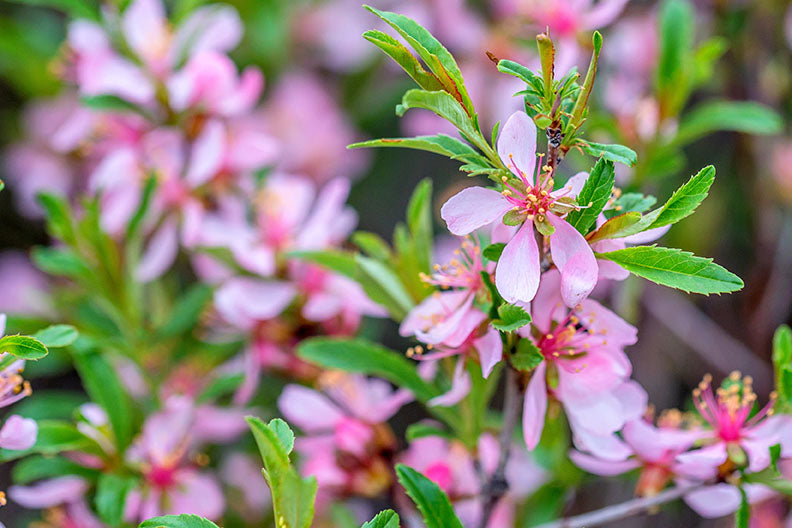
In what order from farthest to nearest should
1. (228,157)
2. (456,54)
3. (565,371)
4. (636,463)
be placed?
(456,54) < (228,157) < (636,463) < (565,371)

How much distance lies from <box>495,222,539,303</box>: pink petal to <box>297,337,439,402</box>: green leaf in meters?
0.32

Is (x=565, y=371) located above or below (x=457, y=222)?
below

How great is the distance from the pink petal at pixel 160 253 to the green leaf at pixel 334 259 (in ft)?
1.12

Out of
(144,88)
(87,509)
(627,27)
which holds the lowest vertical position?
(87,509)

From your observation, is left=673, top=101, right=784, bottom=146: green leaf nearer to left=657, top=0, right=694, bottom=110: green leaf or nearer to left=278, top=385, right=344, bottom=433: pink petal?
left=657, top=0, right=694, bottom=110: green leaf

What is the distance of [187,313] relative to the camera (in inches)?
51.2

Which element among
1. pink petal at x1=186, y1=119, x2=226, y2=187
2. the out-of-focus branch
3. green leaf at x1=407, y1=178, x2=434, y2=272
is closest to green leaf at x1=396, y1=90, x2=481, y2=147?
green leaf at x1=407, y1=178, x2=434, y2=272

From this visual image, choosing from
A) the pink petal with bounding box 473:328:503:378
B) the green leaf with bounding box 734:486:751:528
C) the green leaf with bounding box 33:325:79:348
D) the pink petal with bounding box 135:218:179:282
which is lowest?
the pink petal with bounding box 135:218:179:282

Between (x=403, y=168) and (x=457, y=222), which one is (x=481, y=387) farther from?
(x=403, y=168)

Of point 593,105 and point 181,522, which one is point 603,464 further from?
point 593,105

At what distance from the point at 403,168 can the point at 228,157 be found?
98cm

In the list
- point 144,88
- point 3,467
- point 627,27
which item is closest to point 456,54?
point 627,27

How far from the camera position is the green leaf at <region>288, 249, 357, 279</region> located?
1090mm

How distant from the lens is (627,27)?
1770 mm
